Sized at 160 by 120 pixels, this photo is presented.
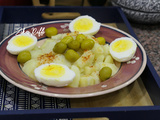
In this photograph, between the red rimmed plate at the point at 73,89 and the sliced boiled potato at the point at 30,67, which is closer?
the red rimmed plate at the point at 73,89

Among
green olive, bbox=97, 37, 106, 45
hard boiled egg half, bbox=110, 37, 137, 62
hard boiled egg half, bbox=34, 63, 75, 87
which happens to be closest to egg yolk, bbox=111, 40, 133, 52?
hard boiled egg half, bbox=110, 37, 137, 62

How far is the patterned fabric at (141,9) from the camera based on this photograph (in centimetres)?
180

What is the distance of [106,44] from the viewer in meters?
1.40

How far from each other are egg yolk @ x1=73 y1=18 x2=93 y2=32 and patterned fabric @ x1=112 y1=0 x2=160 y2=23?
0.48 meters

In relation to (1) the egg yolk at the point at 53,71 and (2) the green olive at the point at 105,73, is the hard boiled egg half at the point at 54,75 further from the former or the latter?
(2) the green olive at the point at 105,73

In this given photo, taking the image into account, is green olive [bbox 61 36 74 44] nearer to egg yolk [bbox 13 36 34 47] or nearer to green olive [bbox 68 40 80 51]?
green olive [bbox 68 40 80 51]

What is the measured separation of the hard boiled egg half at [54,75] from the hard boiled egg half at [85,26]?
17.9 inches

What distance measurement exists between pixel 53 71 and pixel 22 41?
1.20 feet

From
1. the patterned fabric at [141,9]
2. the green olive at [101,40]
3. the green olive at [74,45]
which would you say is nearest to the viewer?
the green olive at [74,45]

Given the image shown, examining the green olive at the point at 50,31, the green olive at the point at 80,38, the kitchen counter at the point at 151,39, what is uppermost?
the green olive at the point at 80,38

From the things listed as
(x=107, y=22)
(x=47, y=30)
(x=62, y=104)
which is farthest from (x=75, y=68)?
(x=107, y=22)

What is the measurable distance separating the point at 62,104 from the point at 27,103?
0.53 ft

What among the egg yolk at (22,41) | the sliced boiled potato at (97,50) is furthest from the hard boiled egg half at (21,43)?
the sliced boiled potato at (97,50)

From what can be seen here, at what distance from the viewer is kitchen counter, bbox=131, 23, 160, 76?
157cm
